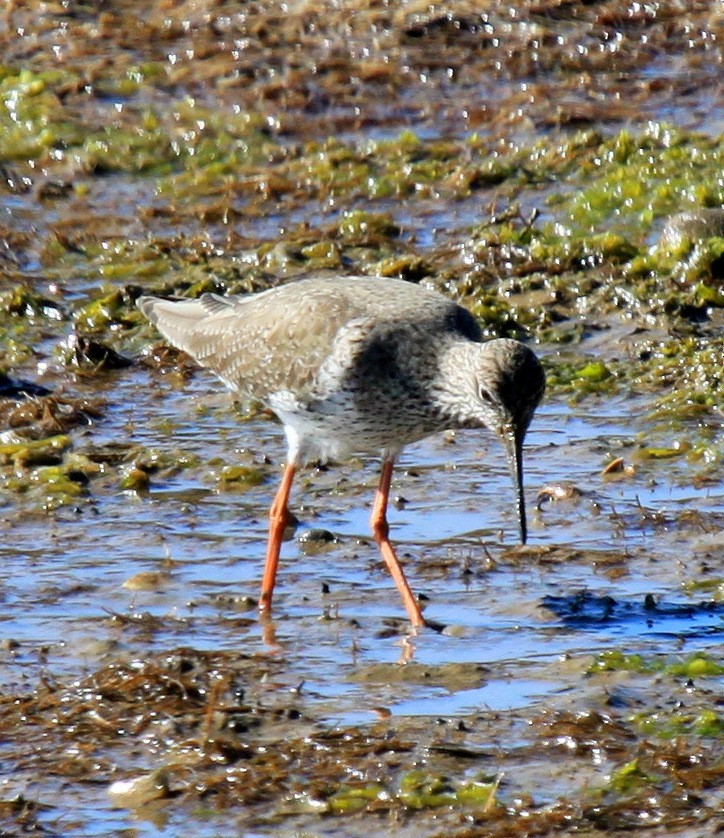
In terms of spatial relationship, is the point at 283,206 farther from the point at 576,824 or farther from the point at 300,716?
the point at 576,824

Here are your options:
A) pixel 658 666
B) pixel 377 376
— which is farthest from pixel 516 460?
pixel 658 666

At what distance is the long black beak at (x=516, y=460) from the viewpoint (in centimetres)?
721

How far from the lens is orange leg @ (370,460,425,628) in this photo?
7258 millimetres

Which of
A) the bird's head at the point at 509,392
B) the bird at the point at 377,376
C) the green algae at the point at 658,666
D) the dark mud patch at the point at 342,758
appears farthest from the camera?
the bird at the point at 377,376

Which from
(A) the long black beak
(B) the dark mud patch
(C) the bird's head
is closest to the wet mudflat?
(B) the dark mud patch

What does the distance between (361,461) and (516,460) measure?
1.96 m

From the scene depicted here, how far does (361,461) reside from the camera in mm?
9070

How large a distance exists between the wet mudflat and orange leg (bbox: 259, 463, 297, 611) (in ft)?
0.27

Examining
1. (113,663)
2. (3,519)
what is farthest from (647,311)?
(113,663)

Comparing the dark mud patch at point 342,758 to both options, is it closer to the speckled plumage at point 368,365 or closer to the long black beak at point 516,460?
the long black beak at point 516,460

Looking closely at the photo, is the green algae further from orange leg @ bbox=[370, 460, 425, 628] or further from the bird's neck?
the bird's neck

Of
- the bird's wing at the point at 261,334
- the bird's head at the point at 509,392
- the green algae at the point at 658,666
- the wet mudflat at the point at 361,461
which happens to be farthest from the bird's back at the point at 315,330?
the green algae at the point at 658,666

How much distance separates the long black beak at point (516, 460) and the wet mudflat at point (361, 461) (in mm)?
369

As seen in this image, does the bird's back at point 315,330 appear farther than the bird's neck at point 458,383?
Yes
